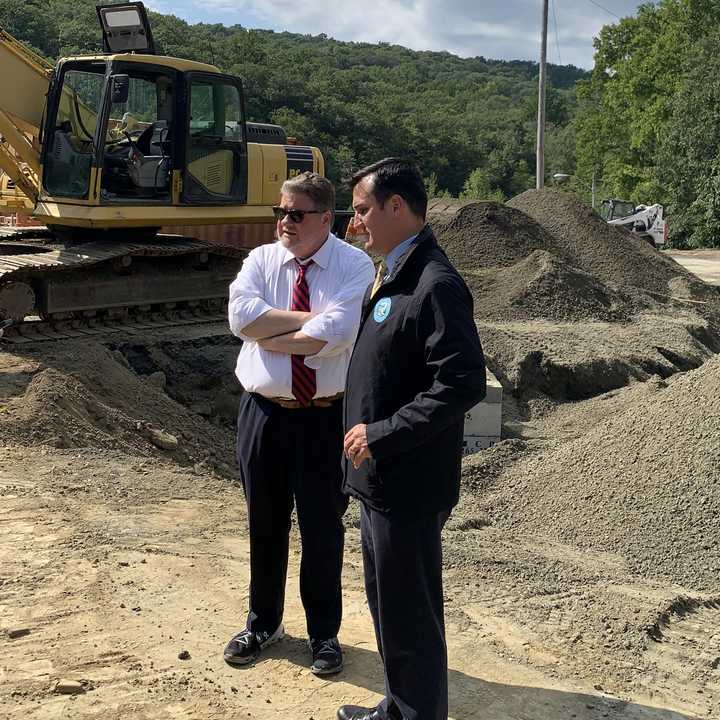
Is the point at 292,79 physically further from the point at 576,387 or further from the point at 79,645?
the point at 79,645

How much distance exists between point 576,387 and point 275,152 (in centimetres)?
471

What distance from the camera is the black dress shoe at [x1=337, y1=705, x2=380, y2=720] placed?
3562 mm

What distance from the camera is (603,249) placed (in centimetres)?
2044

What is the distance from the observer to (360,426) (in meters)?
3.20

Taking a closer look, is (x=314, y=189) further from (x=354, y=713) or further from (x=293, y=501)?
(x=354, y=713)

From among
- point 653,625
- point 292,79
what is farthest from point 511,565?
point 292,79

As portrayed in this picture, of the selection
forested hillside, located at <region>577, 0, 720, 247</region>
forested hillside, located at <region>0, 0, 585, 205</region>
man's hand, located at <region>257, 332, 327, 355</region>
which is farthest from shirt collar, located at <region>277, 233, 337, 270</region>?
forested hillside, located at <region>577, 0, 720, 247</region>

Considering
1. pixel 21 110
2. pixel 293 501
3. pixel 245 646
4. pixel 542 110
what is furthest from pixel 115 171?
pixel 542 110

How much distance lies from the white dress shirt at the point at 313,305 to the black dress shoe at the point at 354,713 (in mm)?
1167

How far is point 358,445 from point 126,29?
8914mm

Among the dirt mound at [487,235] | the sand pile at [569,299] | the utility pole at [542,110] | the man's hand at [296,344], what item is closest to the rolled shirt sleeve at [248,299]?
the man's hand at [296,344]

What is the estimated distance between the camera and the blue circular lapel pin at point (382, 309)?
10.5 ft

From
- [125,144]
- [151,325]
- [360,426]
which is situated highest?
[125,144]

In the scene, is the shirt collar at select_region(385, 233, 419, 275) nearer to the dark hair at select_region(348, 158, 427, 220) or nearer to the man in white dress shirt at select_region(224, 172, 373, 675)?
the dark hair at select_region(348, 158, 427, 220)
